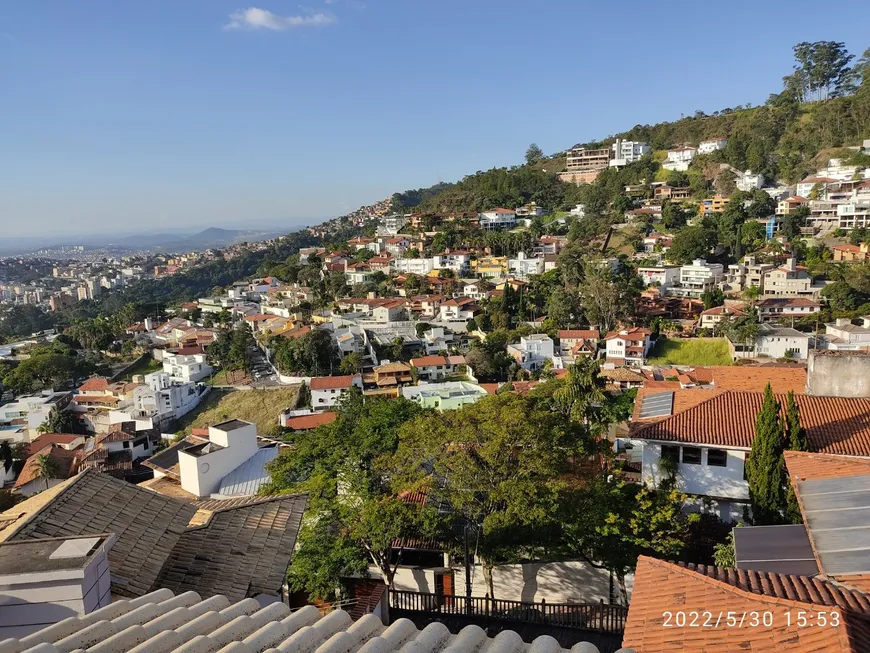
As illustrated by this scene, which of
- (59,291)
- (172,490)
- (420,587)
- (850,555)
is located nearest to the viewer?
(850,555)

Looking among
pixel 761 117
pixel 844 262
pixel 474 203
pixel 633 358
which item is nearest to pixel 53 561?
pixel 633 358

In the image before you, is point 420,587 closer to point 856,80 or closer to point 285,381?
point 285,381

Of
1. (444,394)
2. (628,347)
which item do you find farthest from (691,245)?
(444,394)

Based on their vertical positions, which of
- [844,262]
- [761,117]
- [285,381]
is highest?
[761,117]

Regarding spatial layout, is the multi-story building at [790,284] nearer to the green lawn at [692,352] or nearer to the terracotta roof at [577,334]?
the green lawn at [692,352]

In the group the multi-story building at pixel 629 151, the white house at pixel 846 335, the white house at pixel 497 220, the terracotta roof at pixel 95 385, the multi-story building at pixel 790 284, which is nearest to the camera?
the white house at pixel 846 335

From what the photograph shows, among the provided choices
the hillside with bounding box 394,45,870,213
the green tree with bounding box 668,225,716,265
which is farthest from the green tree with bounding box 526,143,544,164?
the green tree with bounding box 668,225,716,265

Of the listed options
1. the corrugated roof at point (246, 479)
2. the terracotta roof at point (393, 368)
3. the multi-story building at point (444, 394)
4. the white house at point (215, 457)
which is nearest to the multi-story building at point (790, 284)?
the multi-story building at point (444, 394)
